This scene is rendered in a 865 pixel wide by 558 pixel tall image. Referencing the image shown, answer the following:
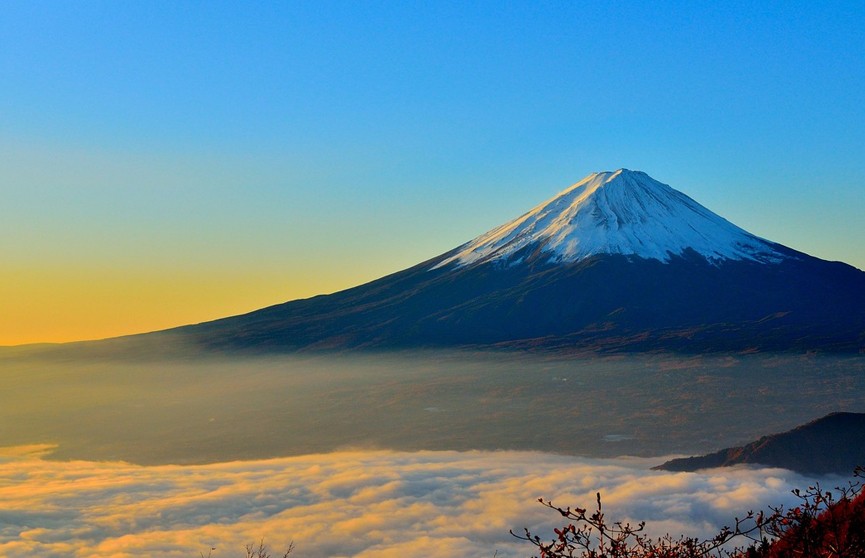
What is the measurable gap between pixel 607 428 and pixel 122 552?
116 m

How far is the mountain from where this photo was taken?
12925cm

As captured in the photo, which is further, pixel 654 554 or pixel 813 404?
pixel 813 404

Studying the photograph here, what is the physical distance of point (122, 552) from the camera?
114 m

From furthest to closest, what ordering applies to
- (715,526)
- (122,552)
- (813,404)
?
(813,404) < (715,526) < (122,552)

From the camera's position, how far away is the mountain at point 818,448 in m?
129

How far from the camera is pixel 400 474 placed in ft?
546

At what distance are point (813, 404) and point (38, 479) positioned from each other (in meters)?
168

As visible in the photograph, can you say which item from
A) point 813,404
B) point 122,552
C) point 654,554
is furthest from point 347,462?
point 654,554

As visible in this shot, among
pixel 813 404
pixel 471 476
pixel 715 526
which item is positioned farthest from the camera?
pixel 813 404

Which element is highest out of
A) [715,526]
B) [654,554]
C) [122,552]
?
[654,554]

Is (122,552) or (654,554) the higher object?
(654,554)

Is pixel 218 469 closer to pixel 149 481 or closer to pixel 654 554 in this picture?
pixel 149 481

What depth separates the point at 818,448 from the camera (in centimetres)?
13262

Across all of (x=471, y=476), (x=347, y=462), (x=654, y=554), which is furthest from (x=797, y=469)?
(x=654, y=554)
